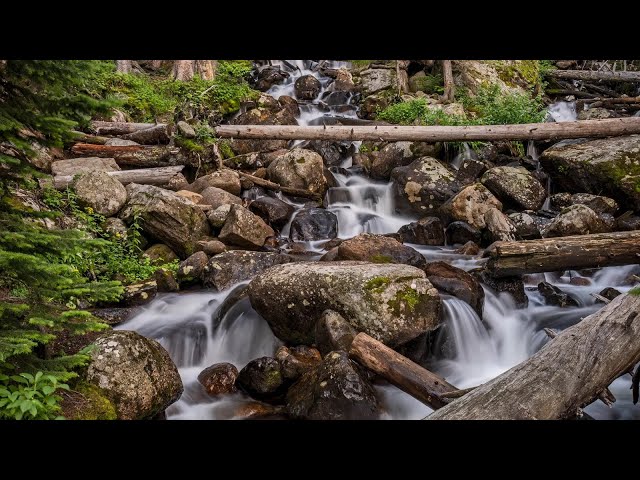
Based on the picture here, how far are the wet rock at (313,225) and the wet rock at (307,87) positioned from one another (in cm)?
769

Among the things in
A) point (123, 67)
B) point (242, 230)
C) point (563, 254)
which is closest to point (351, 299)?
point (242, 230)

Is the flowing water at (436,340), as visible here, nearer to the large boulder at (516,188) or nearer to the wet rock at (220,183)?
the large boulder at (516,188)

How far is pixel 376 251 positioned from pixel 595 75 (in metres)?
15.0

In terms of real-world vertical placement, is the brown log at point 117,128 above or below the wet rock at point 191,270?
above

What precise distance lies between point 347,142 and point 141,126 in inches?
229

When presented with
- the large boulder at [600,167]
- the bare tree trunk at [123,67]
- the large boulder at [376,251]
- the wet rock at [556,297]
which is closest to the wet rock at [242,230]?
the large boulder at [376,251]

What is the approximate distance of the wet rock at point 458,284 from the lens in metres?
6.43

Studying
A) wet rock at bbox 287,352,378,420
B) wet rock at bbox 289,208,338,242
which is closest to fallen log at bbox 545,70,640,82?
wet rock at bbox 289,208,338,242

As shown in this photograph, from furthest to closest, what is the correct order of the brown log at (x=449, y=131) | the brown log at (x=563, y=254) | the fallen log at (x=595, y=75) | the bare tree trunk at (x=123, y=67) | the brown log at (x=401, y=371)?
1. the fallen log at (x=595, y=75)
2. the bare tree trunk at (x=123, y=67)
3. the brown log at (x=449, y=131)
4. the brown log at (x=563, y=254)
5. the brown log at (x=401, y=371)

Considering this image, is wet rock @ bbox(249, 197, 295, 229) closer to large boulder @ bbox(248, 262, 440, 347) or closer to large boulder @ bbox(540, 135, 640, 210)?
large boulder @ bbox(248, 262, 440, 347)

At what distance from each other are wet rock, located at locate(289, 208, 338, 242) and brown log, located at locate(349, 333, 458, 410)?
187 inches

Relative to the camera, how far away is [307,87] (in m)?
16.2

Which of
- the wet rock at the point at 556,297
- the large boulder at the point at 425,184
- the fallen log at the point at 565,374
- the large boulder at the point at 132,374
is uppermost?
the large boulder at the point at 425,184
